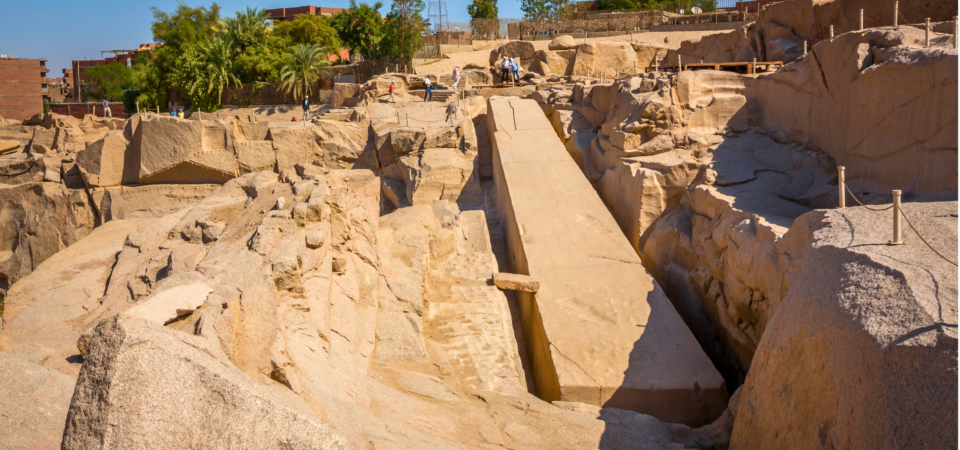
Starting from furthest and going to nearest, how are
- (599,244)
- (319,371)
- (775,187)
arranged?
(599,244) < (775,187) < (319,371)

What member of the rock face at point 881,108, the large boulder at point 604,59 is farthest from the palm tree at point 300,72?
the rock face at point 881,108

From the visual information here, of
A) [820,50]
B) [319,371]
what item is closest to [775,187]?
[820,50]

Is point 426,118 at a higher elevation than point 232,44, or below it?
below

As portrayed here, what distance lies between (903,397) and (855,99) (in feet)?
15.4

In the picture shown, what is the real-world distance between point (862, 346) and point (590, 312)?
372 cm

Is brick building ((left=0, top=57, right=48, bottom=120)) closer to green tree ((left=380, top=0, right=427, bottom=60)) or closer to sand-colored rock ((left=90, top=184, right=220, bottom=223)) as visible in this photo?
green tree ((left=380, top=0, right=427, bottom=60))

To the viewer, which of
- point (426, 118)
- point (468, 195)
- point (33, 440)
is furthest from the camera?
point (426, 118)

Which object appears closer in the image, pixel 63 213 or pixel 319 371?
pixel 319 371

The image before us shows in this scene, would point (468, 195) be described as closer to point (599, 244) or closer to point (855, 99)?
point (599, 244)

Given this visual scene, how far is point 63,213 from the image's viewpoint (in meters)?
11.6

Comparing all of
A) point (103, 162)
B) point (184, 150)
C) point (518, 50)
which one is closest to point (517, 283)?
point (184, 150)

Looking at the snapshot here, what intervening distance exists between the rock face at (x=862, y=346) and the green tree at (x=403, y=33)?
62.0ft

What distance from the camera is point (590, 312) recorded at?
666 centimetres

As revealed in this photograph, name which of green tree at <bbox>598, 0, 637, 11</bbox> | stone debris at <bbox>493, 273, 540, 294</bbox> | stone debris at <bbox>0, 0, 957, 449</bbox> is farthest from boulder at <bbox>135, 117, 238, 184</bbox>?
green tree at <bbox>598, 0, 637, 11</bbox>
